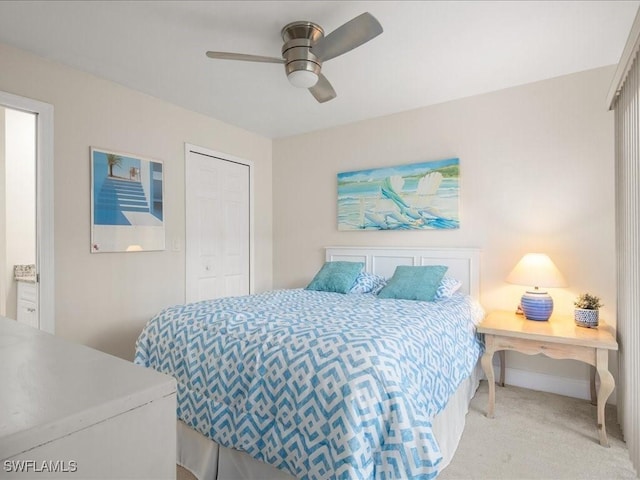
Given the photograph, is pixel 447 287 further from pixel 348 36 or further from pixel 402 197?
pixel 348 36

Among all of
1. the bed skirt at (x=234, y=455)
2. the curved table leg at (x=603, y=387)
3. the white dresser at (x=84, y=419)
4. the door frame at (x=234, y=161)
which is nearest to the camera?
the white dresser at (x=84, y=419)

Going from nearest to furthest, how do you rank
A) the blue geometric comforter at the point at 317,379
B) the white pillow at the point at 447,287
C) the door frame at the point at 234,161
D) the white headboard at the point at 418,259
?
1. the blue geometric comforter at the point at 317,379
2. the white pillow at the point at 447,287
3. the white headboard at the point at 418,259
4. the door frame at the point at 234,161

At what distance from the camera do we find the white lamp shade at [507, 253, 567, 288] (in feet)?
8.24

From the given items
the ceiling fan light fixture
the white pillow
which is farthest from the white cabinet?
the white pillow

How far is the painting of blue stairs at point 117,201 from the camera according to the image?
2.83 metres

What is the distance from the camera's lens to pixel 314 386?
4.75ft

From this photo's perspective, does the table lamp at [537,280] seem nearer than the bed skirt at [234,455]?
No

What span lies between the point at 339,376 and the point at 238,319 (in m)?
0.77

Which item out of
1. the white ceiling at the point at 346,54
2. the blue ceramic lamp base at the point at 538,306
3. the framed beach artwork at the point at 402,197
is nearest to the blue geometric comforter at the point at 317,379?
the blue ceramic lamp base at the point at 538,306

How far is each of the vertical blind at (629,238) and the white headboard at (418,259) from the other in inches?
39.6

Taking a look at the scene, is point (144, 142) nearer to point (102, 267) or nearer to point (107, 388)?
point (102, 267)

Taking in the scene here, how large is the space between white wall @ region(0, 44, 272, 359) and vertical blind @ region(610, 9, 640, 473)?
339 cm

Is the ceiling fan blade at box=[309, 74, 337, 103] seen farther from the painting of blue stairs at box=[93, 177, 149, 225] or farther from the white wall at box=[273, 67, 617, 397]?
the painting of blue stairs at box=[93, 177, 149, 225]

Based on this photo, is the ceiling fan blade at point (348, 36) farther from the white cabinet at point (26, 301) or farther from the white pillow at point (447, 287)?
the white cabinet at point (26, 301)
